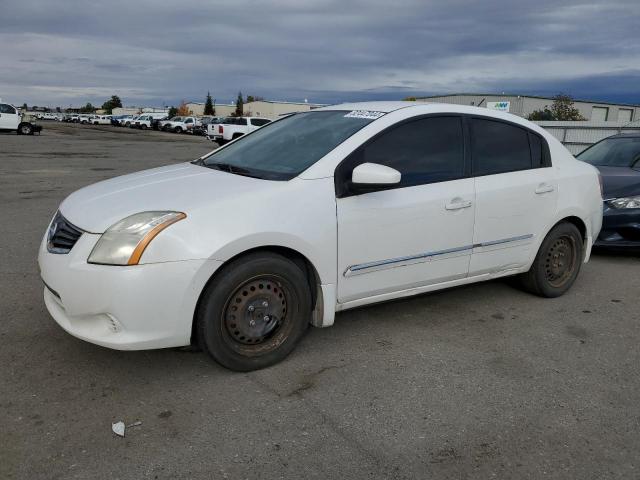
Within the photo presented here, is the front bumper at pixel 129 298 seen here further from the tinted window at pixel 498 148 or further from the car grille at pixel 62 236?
the tinted window at pixel 498 148

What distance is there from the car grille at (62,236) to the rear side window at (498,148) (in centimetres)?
276

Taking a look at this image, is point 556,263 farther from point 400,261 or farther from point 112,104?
point 112,104

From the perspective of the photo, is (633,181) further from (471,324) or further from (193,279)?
(193,279)

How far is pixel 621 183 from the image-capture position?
6500mm

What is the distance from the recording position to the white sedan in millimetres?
3031

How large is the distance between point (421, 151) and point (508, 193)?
0.83 metres

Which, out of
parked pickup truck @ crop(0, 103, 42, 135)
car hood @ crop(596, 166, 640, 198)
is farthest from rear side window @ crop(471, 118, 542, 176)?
parked pickup truck @ crop(0, 103, 42, 135)

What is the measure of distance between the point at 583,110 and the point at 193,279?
223 feet

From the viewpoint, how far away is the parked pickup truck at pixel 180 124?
173ft

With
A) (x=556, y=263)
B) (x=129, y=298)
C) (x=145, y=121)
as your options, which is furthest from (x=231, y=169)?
(x=145, y=121)

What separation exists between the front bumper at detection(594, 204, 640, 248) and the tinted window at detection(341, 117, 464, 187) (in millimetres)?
3070

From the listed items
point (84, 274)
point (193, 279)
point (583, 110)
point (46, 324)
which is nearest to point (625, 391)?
point (193, 279)

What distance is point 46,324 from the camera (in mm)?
4012

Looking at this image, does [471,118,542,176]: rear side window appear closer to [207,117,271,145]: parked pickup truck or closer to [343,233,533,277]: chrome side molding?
[343,233,533,277]: chrome side molding
